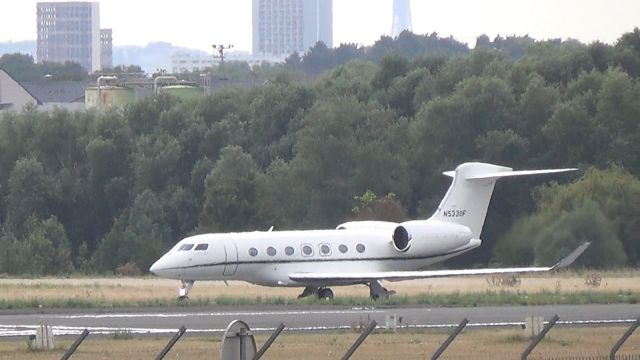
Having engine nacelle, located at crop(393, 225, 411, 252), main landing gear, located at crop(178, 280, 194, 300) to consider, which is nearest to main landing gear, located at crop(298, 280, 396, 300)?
engine nacelle, located at crop(393, 225, 411, 252)

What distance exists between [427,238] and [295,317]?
9334 millimetres

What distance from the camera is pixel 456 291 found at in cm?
4381

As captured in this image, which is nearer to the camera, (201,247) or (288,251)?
(201,247)

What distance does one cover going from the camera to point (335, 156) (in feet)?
242

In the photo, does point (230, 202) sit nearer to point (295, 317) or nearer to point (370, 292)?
point (370, 292)

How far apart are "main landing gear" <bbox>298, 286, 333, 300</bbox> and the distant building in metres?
79.6

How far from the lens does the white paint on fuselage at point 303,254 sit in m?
41.7

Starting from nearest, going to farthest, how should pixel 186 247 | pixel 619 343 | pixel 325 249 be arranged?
1. pixel 619 343
2. pixel 186 247
3. pixel 325 249

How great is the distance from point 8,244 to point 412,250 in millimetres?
28883

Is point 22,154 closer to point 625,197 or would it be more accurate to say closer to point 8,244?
point 8,244

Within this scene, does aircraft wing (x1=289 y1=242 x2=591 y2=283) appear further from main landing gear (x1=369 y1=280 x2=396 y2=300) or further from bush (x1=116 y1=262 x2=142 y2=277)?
bush (x1=116 y1=262 x2=142 y2=277)

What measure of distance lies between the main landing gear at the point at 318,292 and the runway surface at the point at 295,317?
397 centimetres

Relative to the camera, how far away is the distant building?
12656cm

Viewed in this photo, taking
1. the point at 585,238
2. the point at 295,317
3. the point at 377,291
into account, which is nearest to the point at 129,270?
the point at 585,238
